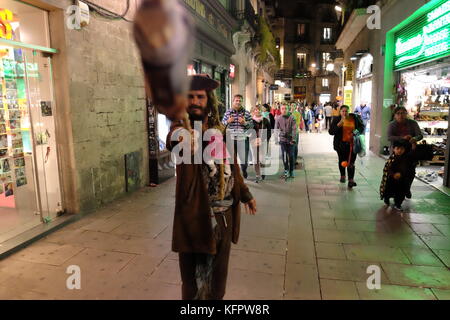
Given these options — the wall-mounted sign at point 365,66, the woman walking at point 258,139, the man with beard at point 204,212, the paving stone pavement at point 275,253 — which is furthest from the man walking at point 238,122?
the wall-mounted sign at point 365,66

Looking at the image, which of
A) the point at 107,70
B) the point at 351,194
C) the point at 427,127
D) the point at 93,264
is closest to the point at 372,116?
the point at 427,127

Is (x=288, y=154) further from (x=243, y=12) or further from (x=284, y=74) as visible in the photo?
(x=284, y=74)

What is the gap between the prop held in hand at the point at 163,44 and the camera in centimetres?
85

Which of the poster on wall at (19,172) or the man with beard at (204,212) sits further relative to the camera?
the poster on wall at (19,172)

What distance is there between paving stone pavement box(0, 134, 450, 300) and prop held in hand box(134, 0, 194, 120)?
2.85m

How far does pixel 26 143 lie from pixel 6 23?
1709 mm

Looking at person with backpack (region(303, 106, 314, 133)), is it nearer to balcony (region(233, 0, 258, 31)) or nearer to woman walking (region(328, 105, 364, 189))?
balcony (region(233, 0, 258, 31))

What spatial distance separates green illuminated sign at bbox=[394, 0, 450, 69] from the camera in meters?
7.39

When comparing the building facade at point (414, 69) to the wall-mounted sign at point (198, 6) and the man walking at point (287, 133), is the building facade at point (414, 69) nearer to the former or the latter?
the man walking at point (287, 133)

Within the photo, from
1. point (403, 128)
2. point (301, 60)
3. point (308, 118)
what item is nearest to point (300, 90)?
point (301, 60)

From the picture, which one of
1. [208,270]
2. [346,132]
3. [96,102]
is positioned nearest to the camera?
[208,270]

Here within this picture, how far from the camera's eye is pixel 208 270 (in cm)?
252

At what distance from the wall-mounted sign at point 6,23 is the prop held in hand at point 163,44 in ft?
15.5
